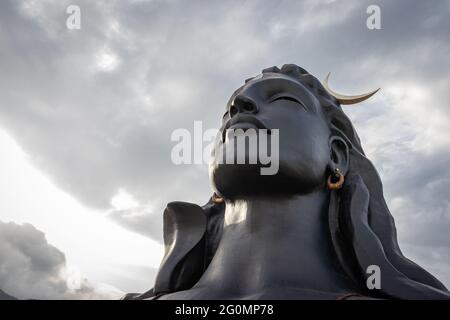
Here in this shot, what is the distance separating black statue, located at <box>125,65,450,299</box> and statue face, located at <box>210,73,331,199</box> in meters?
0.01

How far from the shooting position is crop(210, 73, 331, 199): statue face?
5289mm

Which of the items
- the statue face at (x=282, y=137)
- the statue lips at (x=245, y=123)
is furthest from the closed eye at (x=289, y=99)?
the statue lips at (x=245, y=123)

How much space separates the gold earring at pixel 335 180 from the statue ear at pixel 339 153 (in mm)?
197

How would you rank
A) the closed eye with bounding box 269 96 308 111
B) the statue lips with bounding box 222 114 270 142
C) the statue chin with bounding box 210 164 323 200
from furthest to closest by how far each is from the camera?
the closed eye with bounding box 269 96 308 111, the statue lips with bounding box 222 114 270 142, the statue chin with bounding box 210 164 323 200

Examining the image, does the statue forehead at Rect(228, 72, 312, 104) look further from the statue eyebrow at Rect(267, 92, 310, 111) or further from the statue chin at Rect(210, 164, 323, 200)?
the statue chin at Rect(210, 164, 323, 200)

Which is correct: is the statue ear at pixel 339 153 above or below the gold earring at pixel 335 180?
above

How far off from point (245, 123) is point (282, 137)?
0.43 meters

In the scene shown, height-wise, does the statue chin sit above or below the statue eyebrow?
below

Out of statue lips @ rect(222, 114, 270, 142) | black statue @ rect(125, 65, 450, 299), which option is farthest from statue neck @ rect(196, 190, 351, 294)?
statue lips @ rect(222, 114, 270, 142)

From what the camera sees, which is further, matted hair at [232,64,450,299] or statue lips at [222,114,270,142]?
statue lips at [222,114,270,142]

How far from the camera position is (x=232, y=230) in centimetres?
545

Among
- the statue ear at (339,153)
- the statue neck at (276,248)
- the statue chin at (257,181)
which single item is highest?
the statue ear at (339,153)

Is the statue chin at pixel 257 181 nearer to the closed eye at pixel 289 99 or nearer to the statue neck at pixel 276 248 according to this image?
the statue neck at pixel 276 248

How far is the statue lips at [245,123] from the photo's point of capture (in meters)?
5.48
